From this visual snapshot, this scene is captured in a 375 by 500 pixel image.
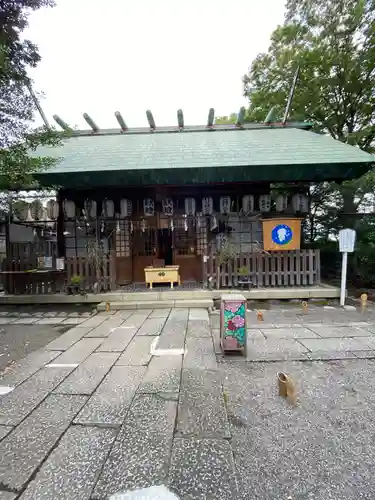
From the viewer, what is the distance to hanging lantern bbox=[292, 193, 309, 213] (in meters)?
8.23

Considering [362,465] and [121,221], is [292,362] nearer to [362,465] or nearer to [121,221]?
[362,465]

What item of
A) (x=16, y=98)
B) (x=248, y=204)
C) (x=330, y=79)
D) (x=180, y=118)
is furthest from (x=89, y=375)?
(x=330, y=79)

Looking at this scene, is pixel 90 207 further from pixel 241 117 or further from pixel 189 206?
pixel 241 117

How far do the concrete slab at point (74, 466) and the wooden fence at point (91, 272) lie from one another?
5.47 meters

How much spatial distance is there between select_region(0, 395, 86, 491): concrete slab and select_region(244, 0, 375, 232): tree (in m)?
10.6

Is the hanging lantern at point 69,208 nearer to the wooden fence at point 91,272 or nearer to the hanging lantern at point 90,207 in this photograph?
the hanging lantern at point 90,207

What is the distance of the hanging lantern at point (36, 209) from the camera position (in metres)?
8.08

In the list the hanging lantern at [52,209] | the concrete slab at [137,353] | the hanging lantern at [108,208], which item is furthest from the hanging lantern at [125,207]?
the concrete slab at [137,353]

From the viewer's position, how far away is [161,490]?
1.45 meters

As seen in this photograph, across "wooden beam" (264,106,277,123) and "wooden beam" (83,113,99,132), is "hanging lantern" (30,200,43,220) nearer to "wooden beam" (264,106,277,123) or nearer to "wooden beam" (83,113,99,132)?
"wooden beam" (83,113,99,132)

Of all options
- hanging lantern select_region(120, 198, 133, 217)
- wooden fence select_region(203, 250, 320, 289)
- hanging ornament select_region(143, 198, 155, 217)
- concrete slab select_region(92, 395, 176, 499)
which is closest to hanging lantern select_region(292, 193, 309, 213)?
wooden fence select_region(203, 250, 320, 289)

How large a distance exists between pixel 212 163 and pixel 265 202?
8.09 feet

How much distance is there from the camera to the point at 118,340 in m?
4.19

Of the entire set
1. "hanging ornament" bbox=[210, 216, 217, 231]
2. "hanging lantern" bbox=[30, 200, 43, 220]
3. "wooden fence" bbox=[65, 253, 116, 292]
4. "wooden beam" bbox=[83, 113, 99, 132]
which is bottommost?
"wooden fence" bbox=[65, 253, 116, 292]
